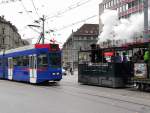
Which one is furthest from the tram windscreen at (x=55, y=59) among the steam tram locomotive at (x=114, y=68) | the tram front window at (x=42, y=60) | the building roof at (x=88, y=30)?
the building roof at (x=88, y=30)

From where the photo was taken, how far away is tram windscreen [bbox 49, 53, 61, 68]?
26.9m

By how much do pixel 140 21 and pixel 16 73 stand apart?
1111cm

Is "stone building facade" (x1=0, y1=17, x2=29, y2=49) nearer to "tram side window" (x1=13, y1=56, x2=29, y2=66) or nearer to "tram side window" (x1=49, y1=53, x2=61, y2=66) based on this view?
"tram side window" (x1=13, y1=56, x2=29, y2=66)

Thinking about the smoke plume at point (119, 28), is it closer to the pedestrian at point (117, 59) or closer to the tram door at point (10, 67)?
the pedestrian at point (117, 59)

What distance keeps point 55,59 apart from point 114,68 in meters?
5.31

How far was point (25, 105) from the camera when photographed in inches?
559

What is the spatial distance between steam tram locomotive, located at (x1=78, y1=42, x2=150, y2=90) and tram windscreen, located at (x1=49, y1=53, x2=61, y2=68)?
5.72ft

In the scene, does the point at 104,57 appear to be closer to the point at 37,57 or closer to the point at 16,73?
the point at 37,57

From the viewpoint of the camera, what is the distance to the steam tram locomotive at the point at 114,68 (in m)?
21.5

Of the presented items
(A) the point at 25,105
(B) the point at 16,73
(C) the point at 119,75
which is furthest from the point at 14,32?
(A) the point at 25,105

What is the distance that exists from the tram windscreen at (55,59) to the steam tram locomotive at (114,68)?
1.74 metres

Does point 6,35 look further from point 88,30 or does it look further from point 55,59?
point 55,59

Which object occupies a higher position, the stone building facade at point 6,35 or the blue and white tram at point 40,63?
the stone building facade at point 6,35

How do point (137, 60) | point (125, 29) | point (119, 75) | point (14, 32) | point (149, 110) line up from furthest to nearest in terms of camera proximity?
point (14, 32)
point (125, 29)
point (119, 75)
point (137, 60)
point (149, 110)
